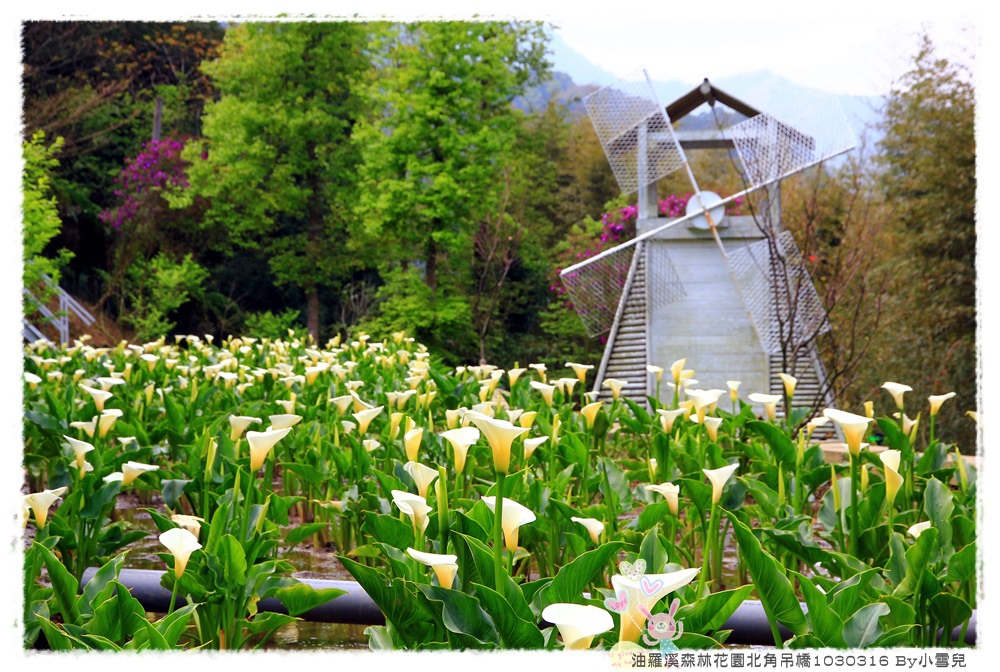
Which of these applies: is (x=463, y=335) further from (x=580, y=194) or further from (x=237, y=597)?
(x=237, y=597)

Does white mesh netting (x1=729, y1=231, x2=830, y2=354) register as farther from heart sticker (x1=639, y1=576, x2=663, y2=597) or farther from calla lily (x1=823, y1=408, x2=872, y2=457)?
heart sticker (x1=639, y1=576, x2=663, y2=597)

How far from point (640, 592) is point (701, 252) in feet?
25.7

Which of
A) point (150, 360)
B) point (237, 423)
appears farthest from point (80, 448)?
point (150, 360)

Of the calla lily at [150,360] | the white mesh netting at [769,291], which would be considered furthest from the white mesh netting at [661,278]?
the calla lily at [150,360]

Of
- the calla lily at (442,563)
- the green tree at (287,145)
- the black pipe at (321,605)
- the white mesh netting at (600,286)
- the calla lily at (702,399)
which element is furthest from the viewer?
the green tree at (287,145)

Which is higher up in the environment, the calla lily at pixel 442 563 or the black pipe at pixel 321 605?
the calla lily at pixel 442 563

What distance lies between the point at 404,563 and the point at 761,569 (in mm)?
582

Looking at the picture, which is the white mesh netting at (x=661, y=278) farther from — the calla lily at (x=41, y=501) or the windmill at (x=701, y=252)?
the calla lily at (x=41, y=501)

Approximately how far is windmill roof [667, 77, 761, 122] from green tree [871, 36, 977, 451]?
134 cm

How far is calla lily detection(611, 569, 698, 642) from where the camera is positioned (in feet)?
3.20

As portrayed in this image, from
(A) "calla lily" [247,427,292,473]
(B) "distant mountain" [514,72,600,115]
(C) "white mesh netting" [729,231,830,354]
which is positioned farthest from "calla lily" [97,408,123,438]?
(B) "distant mountain" [514,72,600,115]

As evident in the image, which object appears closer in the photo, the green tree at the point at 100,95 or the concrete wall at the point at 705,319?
the concrete wall at the point at 705,319

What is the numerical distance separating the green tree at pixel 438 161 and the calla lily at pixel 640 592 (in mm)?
9841

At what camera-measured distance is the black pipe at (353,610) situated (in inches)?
65.1
